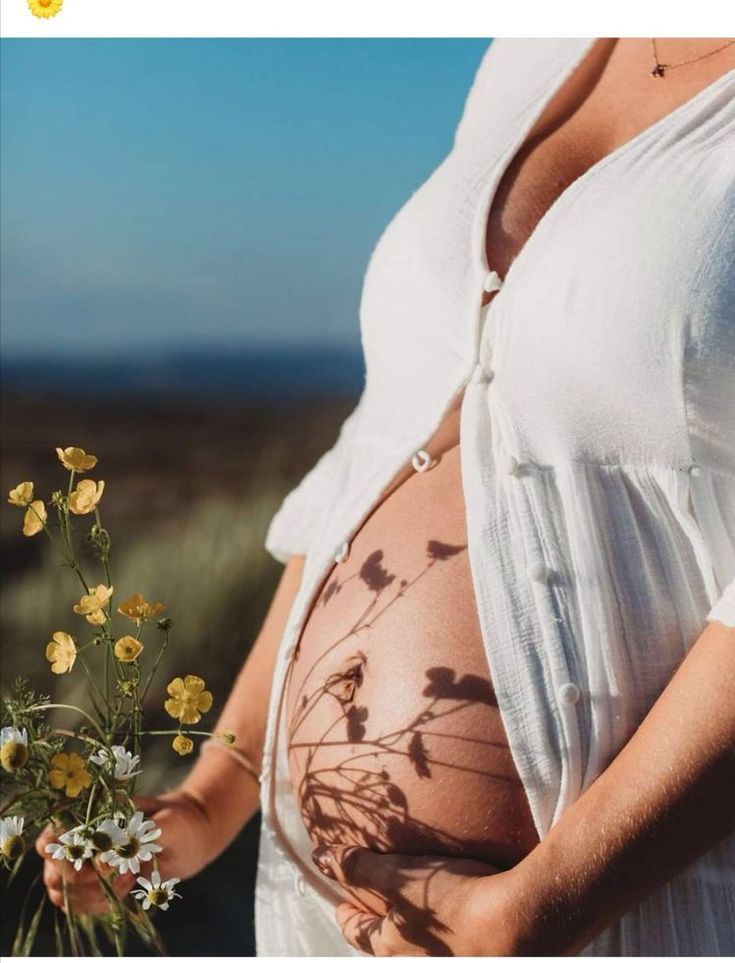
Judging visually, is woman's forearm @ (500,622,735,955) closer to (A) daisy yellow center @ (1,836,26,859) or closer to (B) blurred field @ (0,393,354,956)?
(A) daisy yellow center @ (1,836,26,859)

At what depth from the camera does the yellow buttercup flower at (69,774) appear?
2.23 feet

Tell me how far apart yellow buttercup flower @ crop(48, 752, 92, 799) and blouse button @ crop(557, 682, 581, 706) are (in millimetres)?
338

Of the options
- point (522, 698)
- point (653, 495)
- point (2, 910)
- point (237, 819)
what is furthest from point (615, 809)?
point (2, 910)

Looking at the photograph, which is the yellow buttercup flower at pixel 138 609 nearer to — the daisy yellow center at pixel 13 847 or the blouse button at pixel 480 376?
the daisy yellow center at pixel 13 847

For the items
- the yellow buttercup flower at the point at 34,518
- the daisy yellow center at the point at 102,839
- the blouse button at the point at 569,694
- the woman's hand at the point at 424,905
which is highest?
the yellow buttercup flower at the point at 34,518

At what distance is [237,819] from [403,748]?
0.34 m

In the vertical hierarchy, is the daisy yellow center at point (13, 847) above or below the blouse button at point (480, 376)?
below

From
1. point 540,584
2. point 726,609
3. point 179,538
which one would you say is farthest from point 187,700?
point 179,538

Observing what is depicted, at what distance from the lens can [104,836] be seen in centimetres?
69

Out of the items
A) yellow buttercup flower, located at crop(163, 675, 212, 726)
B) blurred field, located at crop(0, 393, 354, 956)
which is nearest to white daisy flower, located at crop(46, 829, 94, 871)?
yellow buttercup flower, located at crop(163, 675, 212, 726)

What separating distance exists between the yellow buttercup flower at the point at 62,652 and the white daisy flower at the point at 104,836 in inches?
4.4

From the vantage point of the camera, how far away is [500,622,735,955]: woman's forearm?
0.64 m

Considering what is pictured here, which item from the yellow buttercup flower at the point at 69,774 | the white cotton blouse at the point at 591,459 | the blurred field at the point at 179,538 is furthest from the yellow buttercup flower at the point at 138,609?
the blurred field at the point at 179,538

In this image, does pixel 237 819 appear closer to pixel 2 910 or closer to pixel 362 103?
pixel 2 910
